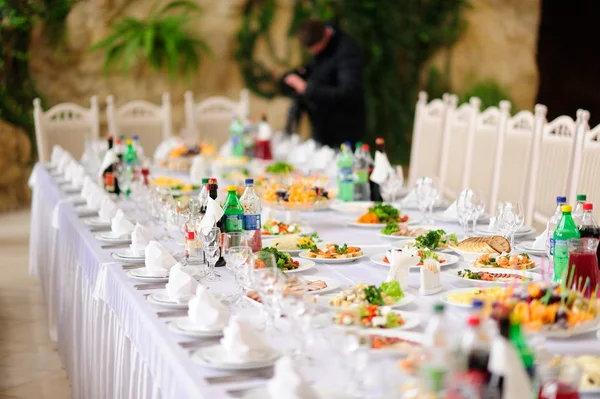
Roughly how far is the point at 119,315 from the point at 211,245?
349 mm

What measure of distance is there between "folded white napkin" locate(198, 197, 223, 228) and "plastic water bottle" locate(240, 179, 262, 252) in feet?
0.34

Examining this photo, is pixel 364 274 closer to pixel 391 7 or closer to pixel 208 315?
pixel 208 315

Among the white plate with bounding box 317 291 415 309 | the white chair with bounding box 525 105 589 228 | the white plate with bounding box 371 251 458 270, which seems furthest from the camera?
the white chair with bounding box 525 105 589 228

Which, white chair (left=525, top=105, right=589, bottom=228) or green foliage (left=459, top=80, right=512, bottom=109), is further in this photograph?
green foliage (left=459, top=80, right=512, bottom=109)

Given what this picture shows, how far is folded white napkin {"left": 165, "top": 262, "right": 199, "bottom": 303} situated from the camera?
2443mm

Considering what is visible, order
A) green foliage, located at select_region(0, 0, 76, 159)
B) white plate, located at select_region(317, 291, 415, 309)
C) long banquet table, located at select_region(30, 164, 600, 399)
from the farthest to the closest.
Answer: green foliage, located at select_region(0, 0, 76, 159), white plate, located at select_region(317, 291, 415, 309), long banquet table, located at select_region(30, 164, 600, 399)

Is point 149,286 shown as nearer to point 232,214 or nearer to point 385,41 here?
point 232,214

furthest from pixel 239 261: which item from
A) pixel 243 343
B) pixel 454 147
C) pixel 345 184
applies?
pixel 454 147

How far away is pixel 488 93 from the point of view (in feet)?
30.5

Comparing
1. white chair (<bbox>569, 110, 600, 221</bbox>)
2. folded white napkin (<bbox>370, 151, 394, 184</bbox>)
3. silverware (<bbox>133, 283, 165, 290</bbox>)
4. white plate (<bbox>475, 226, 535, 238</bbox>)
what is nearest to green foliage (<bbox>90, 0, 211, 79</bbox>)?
folded white napkin (<bbox>370, 151, 394, 184</bbox>)

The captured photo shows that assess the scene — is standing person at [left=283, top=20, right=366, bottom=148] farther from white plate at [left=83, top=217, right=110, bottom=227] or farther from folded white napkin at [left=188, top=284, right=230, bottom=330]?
folded white napkin at [left=188, top=284, right=230, bottom=330]

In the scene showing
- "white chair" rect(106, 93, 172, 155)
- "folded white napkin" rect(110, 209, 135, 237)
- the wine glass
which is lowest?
"folded white napkin" rect(110, 209, 135, 237)

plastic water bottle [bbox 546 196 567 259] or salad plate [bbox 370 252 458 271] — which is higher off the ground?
plastic water bottle [bbox 546 196 567 259]

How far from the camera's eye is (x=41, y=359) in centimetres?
447
